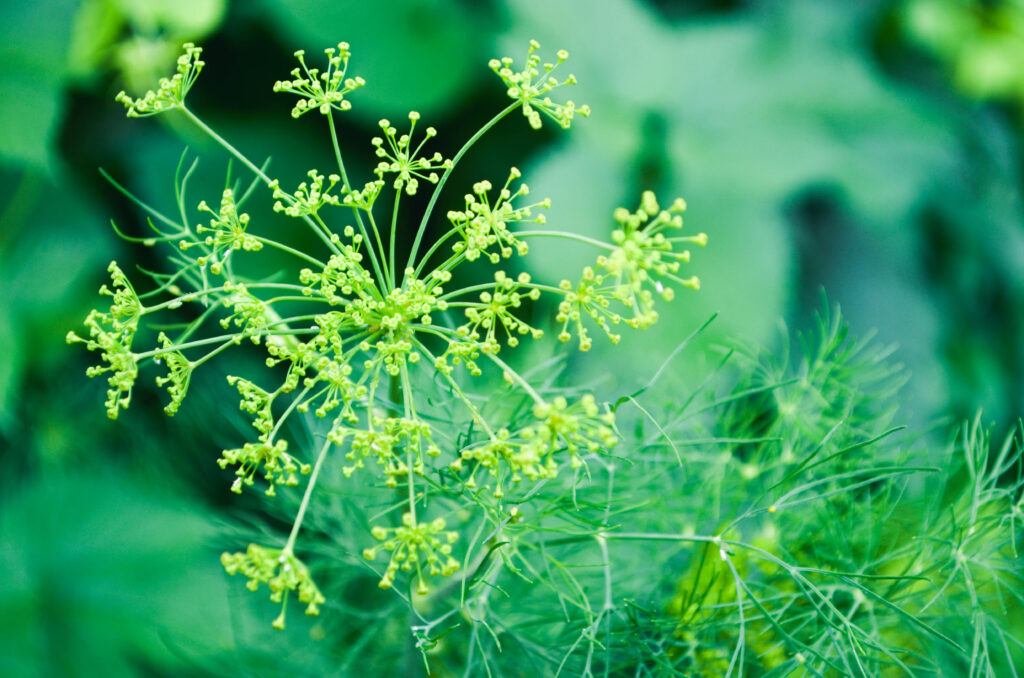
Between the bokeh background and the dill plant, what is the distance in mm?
292

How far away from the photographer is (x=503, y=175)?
189 cm

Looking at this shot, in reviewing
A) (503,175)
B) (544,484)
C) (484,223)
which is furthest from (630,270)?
(503,175)

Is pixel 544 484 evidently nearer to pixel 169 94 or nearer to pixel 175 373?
pixel 175 373

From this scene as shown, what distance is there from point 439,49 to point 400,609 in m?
1.42

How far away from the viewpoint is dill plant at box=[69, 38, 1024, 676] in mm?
542

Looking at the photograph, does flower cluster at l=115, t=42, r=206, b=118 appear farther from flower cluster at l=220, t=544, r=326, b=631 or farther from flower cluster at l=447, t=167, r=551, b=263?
flower cluster at l=220, t=544, r=326, b=631

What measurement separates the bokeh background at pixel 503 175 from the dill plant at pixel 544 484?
29cm

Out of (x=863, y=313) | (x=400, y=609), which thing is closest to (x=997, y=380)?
(x=863, y=313)

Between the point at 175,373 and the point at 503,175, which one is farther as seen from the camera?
the point at 503,175

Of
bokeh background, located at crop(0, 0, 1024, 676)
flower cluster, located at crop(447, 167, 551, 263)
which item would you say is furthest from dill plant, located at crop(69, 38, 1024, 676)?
bokeh background, located at crop(0, 0, 1024, 676)

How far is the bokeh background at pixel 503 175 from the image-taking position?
1411mm

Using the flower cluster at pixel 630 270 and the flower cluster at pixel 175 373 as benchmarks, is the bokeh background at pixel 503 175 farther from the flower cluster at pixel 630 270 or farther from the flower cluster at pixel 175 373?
the flower cluster at pixel 630 270

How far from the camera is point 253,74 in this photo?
6.07 ft

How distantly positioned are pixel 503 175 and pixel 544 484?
1.26 meters
